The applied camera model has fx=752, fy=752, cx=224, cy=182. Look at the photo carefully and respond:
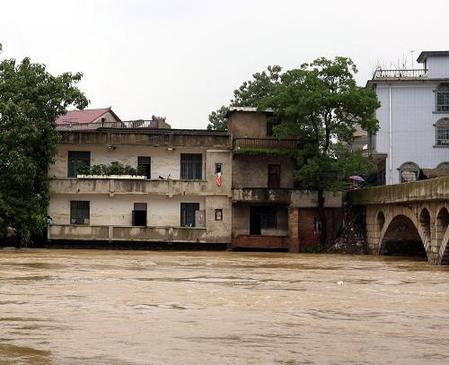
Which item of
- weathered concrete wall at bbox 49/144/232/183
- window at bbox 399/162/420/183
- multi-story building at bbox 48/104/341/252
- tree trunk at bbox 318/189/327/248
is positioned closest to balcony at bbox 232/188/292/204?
multi-story building at bbox 48/104/341/252

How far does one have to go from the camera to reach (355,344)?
37.2ft

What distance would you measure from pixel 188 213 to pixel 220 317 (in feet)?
103

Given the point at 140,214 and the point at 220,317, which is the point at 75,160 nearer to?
the point at 140,214

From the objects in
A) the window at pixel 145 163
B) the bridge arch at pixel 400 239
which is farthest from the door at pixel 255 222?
the bridge arch at pixel 400 239

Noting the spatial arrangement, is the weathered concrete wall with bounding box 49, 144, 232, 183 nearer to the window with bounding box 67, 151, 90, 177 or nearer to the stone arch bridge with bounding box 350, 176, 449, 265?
the window with bounding box 67, 151, 90, 177

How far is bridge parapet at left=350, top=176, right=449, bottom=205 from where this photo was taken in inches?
1147

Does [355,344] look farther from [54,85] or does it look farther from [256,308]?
[54,85]

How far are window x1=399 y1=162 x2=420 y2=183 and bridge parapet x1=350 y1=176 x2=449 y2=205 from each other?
4.89 meters

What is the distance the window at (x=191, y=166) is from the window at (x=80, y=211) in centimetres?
607

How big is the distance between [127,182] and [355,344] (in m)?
33.9

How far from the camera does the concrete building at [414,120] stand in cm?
4647

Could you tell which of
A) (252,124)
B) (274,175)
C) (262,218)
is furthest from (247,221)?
(252,124)

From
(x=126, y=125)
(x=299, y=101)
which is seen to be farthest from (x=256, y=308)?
(x=126, y=125)

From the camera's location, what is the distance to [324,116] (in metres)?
41.2
